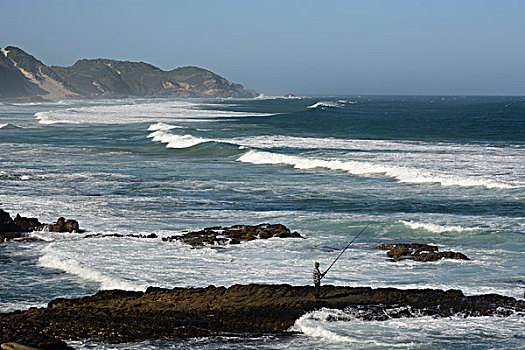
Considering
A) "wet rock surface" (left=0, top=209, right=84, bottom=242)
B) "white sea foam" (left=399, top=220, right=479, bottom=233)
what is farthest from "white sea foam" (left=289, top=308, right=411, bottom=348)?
"wet rock surface" (left=0, top=209, right=84, bottom=242)

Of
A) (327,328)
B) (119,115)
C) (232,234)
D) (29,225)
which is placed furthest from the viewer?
(119,115)

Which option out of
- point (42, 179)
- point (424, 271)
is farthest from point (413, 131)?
point (424, 271)

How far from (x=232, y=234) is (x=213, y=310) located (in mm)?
6856

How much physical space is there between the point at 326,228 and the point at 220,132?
4520 centimetres

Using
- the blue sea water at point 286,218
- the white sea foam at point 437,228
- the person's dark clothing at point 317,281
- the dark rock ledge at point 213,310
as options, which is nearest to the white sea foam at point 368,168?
the blue sea water at point 286,218

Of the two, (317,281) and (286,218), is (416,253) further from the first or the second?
(286,218)

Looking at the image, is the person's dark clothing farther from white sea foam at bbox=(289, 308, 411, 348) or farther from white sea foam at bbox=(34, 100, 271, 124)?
white sea foam at bbox=(34, 100, 271, 124)

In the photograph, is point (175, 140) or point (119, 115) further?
point (119, 115)

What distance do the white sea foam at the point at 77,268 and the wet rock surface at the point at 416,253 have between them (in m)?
6.10

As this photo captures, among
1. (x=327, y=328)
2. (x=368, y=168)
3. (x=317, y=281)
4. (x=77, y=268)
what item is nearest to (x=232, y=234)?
(x=77, y=268)

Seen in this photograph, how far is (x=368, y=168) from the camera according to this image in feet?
114

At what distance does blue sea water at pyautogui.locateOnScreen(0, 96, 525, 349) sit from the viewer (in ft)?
41.1

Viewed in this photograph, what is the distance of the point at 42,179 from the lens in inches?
1230

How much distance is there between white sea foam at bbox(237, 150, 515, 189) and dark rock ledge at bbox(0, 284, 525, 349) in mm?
16149
